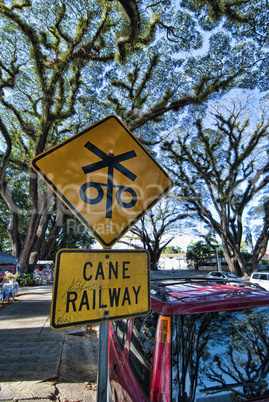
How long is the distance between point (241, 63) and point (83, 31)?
859 centimetres

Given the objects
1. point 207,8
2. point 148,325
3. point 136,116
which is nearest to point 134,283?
point 148,325

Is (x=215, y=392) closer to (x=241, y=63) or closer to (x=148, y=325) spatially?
(x=148, y=325)

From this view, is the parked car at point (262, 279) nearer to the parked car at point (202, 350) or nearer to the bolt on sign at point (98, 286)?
the parked car at point (202, 350)

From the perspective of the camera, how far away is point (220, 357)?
4.51ft

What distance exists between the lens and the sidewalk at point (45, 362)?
2.84 metres

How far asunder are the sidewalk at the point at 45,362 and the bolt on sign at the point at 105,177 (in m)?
2.63

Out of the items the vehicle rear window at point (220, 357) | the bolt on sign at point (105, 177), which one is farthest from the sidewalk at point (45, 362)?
the bolt on sign at point (105, 177)

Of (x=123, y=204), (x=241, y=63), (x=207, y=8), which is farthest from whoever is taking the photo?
(x=241, y=63)

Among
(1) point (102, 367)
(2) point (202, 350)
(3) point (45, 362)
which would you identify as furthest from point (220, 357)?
(3) point (45, 362)

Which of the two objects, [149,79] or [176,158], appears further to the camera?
[176,158]

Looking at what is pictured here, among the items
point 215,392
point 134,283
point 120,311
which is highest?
point 134,283

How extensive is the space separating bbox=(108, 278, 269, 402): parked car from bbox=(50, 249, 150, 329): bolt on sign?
0.22 metres

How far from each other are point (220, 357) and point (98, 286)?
0.87 m

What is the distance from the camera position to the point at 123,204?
1.55 m
